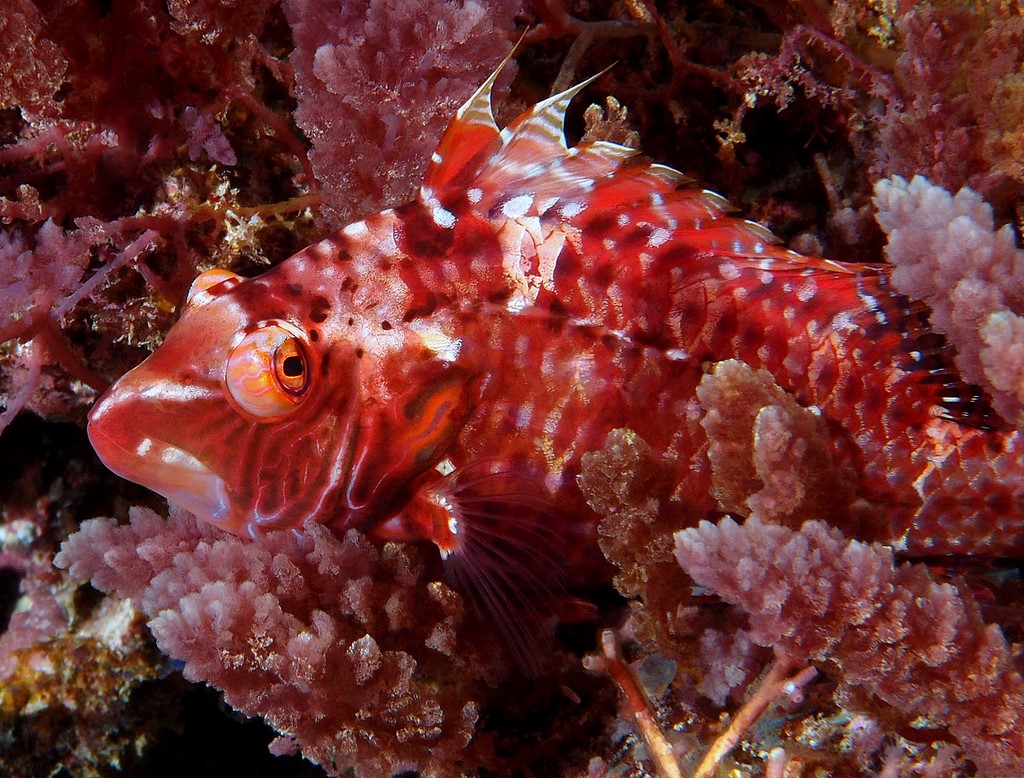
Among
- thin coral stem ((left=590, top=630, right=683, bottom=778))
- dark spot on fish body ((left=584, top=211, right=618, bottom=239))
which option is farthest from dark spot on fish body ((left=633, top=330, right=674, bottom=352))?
thin coral stem ((left=590, top=630, right=683, bottom=778))

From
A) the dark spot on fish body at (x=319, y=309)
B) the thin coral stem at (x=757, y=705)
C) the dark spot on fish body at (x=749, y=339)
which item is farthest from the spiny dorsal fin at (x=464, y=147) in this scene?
the thin coral stem at (x=757, y=705)

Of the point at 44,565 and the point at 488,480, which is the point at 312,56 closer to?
the point at 488,480

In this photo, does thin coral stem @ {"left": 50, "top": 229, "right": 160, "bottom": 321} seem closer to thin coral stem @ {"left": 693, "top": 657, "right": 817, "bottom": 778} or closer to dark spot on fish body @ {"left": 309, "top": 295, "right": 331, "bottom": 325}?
dark spot on fish body @ {"left": 309, "top": 295, "right": 331, "bottom": 325}

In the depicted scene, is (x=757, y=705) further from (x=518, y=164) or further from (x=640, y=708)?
(x=518, y=164)

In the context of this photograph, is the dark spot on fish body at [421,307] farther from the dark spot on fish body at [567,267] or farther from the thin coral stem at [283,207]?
the thin coral stem at [283,207]

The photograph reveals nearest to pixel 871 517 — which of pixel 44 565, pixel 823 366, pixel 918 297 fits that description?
pixel 823 366

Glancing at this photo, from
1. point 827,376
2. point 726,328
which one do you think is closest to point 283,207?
point 726,328
